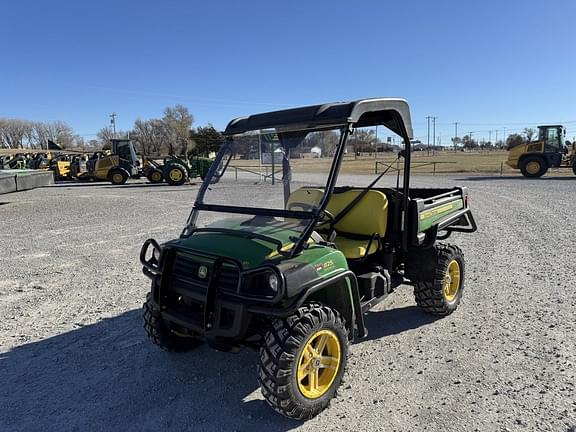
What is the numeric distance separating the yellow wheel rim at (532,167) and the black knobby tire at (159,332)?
970 inches

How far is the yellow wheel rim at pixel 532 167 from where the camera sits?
2317 cm

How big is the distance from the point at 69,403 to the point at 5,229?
811 centimetres

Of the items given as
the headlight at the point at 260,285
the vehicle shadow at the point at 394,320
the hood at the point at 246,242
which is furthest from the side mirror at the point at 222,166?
the vehicle shadow at the point at 394,320

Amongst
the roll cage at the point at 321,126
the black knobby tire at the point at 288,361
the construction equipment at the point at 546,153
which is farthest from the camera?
the construction equipment at the point at 546,153

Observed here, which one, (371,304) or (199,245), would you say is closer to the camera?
(199,245)

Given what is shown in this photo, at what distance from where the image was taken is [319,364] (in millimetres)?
2895

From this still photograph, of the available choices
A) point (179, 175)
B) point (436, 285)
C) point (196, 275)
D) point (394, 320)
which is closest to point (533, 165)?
point (179, 175)

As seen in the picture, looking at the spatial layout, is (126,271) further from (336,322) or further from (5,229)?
(5,229)

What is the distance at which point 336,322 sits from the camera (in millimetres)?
2912

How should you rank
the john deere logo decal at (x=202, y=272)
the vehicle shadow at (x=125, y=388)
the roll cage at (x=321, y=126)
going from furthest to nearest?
the roll cage at (x=321, y=126) → the john deere logo decal at (x=202, y=272) → the vehicle shadow at (x=125, y=388)

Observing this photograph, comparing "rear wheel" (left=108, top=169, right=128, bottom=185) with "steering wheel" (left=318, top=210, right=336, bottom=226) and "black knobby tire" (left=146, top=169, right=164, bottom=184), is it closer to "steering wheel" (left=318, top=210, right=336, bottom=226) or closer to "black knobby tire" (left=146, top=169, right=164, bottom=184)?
"black knobby tire" (left=146, top=169, right=164, bottom=184)

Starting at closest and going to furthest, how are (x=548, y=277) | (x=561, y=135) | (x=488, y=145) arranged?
1. (x=548, y=277)
2. (x=561, y=135)
3. (x=488, y=145)

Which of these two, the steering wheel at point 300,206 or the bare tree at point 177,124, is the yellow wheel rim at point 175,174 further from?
the bare tree at point 177,124

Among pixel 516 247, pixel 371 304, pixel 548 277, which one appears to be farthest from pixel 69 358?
pixel 516 247
